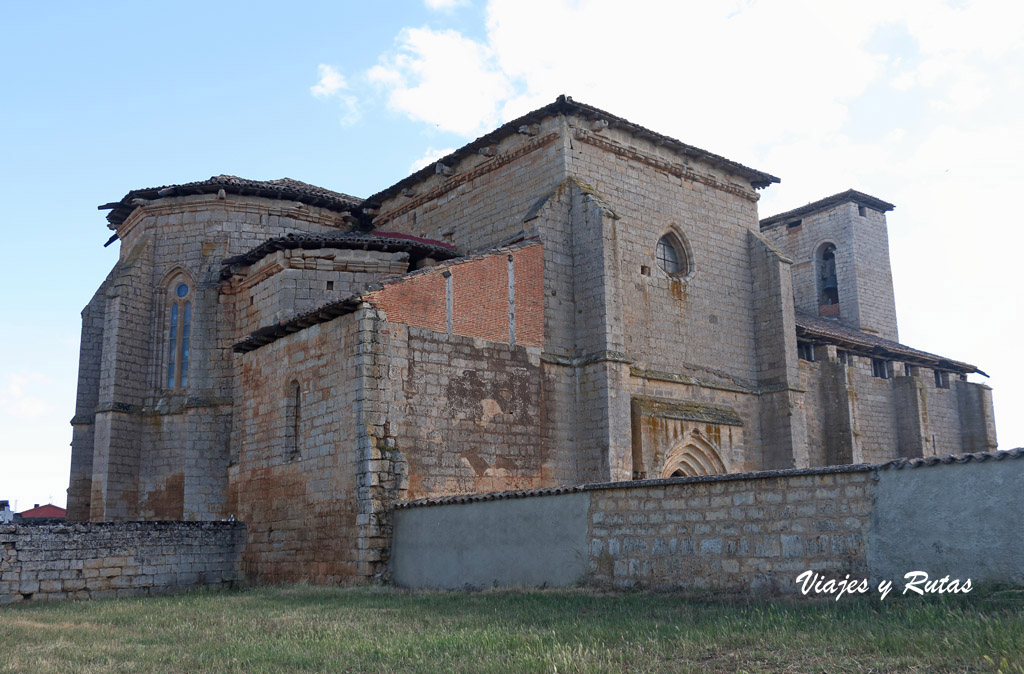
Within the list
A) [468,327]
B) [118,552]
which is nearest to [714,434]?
[468,327]

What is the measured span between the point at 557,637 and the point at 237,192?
620 inches

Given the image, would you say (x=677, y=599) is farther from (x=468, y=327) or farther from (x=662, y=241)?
Result: (x=662, y=241)

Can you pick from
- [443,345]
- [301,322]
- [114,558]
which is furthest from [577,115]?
[114,558]

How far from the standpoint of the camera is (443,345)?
14.4 metres

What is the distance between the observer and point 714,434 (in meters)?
18.0

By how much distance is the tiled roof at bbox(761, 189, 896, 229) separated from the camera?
30750 millimetres

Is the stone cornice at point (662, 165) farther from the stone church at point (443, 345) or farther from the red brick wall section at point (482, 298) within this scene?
the red brick wall section at point (482, 298)

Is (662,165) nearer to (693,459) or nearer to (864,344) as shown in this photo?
(693,459)

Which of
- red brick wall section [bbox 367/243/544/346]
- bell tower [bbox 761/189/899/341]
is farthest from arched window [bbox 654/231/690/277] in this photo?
bell tower [bbox 761/189/899/341]

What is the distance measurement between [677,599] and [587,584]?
158 cm

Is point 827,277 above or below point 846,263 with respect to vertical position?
below

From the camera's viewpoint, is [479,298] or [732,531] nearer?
[732,531]

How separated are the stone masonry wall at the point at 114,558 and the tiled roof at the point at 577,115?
8.92m

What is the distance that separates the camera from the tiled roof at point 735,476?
24.6 feet
